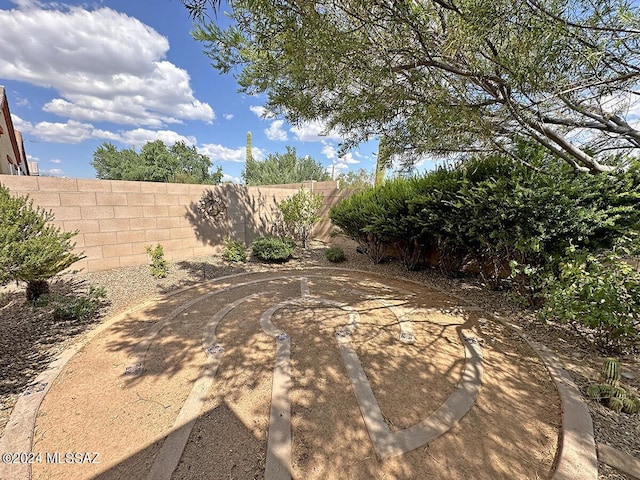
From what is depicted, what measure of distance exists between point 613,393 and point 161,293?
626cm

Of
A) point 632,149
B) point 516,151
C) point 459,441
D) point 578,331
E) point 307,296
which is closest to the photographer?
point 459,441

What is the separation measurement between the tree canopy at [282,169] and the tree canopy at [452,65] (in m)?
18.4

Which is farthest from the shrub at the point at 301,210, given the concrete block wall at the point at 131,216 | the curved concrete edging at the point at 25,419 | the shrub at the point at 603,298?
the shrub at the point at 603,298

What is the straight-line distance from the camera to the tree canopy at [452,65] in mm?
2543

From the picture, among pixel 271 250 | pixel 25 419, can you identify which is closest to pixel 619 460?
pixel 25 419

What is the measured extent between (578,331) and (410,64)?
4029mm

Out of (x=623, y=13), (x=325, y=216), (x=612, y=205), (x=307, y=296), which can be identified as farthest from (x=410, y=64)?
(x=325, y=216)

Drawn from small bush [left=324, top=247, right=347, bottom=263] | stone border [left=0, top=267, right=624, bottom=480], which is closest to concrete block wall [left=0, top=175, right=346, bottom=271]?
small bush [left=324, top=247, right=347, bottom=263]

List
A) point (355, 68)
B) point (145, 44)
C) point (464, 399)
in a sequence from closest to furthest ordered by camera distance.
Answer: point (464, 399) → point (355, 68) → point (145, 44)

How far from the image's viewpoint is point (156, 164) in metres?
23.7

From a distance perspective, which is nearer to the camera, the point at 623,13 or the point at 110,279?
the point at 623,13

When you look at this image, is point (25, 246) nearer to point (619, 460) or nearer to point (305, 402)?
point (305, 402)

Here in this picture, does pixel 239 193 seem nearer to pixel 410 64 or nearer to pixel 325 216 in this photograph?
pixel 325 216

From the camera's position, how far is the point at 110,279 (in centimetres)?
533
